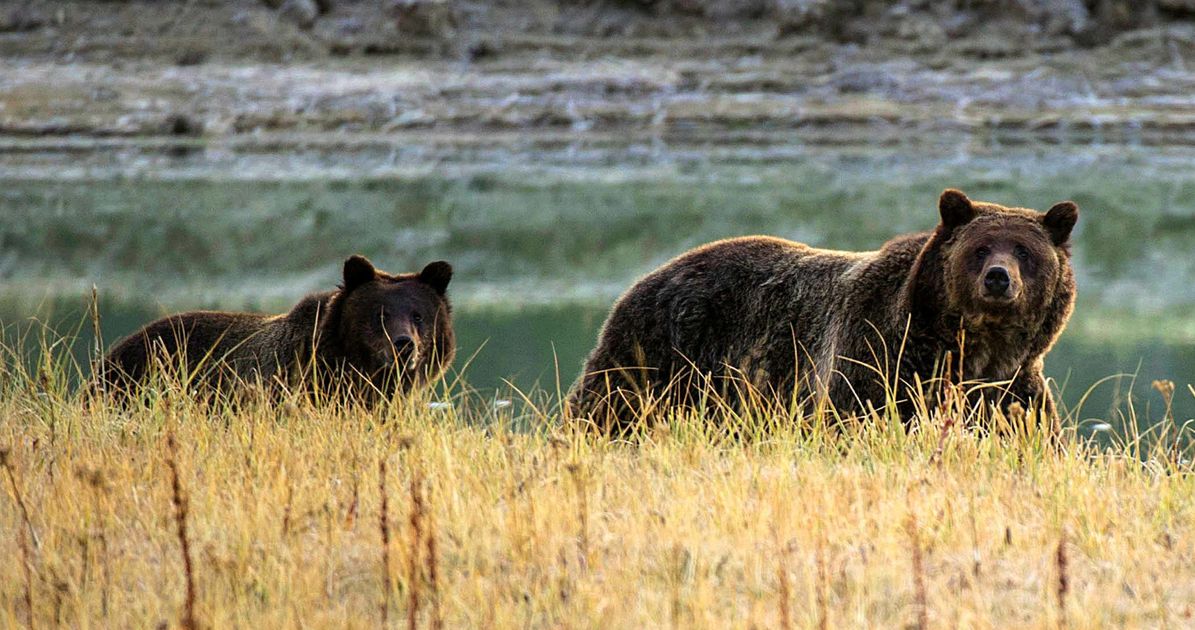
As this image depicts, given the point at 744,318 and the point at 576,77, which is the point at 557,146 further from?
the point at 744,318

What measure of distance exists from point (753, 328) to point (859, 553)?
9.60ft

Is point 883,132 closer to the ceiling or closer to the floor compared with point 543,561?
closer to the floor

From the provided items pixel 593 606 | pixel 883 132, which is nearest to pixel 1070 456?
pixel 593 606

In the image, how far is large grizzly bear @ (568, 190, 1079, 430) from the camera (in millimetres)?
6160

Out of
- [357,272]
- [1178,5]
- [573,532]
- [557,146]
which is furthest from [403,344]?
[1178,5]

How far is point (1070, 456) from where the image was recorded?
5477 millimetres

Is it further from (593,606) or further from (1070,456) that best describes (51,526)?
(1070,456)

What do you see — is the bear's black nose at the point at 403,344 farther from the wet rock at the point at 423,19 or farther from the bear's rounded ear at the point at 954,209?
the wet rock at the point at 423,19

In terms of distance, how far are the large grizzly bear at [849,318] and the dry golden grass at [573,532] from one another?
593 millimetres

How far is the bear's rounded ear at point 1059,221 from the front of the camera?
20.5 ft

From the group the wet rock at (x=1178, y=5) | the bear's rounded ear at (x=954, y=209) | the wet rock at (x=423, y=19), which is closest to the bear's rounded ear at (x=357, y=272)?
the bear's rounded ear at (x=954, y=209)

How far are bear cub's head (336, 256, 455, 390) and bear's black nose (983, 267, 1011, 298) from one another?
8.96 feet

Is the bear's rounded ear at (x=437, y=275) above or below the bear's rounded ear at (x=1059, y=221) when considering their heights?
below

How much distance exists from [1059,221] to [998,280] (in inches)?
25.8
